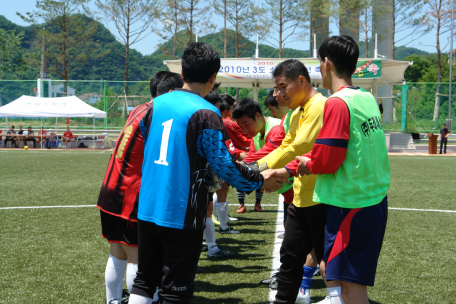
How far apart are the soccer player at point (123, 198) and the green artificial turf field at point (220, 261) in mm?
939

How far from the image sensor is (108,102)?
98.5 ft

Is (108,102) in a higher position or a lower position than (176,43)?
lower

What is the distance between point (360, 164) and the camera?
7.69ft

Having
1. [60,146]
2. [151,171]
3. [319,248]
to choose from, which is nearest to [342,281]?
[319,248]

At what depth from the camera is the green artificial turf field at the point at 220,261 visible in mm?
4035

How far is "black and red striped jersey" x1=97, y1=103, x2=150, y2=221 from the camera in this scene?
9.66 feet

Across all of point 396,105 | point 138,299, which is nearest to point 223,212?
point 138,299

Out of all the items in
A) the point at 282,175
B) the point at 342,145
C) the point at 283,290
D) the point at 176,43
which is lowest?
the point at 283,290

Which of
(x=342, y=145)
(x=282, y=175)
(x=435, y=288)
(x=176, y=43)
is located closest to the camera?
(x=342, y=145)

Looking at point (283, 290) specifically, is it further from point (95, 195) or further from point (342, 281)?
Result: point (95, 195)

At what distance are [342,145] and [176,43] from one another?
3998 cm

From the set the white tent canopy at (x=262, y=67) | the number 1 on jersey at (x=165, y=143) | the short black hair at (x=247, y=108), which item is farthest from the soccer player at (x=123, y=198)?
the white tent canopy at (x=262, y=67)

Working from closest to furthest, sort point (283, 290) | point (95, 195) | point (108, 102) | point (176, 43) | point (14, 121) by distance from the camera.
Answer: point (283, 290)
point (95, 195)
point (108, 102)
point (14, 121)
point (176, 43)

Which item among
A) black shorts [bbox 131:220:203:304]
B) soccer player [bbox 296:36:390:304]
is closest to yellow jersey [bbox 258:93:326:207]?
soccer player [bbox 296:36:390:304]
